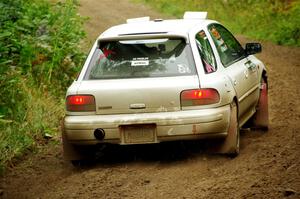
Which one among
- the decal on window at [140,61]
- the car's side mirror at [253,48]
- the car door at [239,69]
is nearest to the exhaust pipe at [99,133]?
the decal on window at [140,61]

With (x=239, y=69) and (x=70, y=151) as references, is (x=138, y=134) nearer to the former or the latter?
(x=70, y=151)

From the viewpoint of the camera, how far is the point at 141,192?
630cm

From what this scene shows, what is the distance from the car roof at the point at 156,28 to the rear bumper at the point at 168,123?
3.14 feet

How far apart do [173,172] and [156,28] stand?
67.6 inches

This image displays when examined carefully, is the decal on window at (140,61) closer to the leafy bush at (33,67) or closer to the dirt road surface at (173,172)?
the dirt road surface at (173,172)

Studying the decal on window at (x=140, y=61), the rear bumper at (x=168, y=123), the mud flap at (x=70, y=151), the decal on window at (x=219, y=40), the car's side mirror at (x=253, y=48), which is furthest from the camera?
the car's side mirror at (x=253, y=48)

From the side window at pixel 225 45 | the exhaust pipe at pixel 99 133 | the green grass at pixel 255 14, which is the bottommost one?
the green grass at pixel 255 14

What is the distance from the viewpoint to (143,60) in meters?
7.29

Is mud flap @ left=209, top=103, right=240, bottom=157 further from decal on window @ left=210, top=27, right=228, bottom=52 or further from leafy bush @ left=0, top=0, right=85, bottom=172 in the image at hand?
leafy bush @ left=0, top=0, right=85, bottom=172

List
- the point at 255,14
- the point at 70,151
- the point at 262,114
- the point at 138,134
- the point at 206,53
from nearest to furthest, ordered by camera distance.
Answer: the point at 138,134
the point at 206,53
the point at 70,151
the point at 262,114
the point at 255,14

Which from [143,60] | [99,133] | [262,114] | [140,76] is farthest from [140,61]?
[262,114]

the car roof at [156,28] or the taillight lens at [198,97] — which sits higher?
the car roof at [156,28]

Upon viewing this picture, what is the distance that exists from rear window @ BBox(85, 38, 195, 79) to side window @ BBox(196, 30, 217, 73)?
16 centimetres

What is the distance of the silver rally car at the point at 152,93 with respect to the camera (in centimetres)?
700
